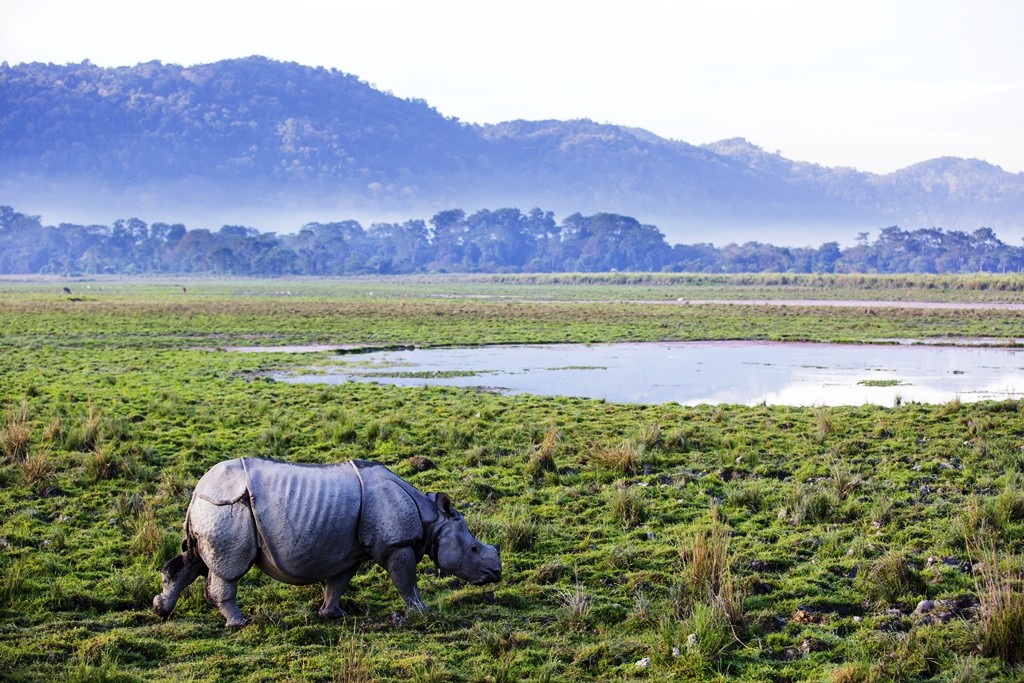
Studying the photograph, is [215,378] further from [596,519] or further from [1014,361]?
[1014,361]

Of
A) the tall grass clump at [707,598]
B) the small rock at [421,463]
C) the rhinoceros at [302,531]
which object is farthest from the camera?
the small rock at [421,463]

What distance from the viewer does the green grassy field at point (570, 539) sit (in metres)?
7.27

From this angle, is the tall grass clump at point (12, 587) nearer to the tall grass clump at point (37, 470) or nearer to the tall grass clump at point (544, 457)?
the tall grass clump at point (37, 470)

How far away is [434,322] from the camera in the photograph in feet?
155

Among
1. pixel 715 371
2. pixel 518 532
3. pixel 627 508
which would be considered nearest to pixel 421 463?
pixel 627 508

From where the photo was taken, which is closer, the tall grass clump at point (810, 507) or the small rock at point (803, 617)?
the small rock at point (803, 617)

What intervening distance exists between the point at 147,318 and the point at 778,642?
44.7m

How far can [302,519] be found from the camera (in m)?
7.83

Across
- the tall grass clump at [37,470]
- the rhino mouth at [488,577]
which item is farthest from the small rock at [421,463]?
the rhino mouth at [488,577]

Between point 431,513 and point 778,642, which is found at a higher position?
point 431,513

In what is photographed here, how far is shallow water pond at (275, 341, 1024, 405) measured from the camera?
22.3m

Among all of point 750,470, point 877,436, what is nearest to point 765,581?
point 750,470

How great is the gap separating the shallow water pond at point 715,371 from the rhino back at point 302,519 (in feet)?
43.8

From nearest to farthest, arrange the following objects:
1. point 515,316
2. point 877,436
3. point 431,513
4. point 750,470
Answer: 1. point 431,513
2. point 750,470
3. point 877,436
4. point 515,316
